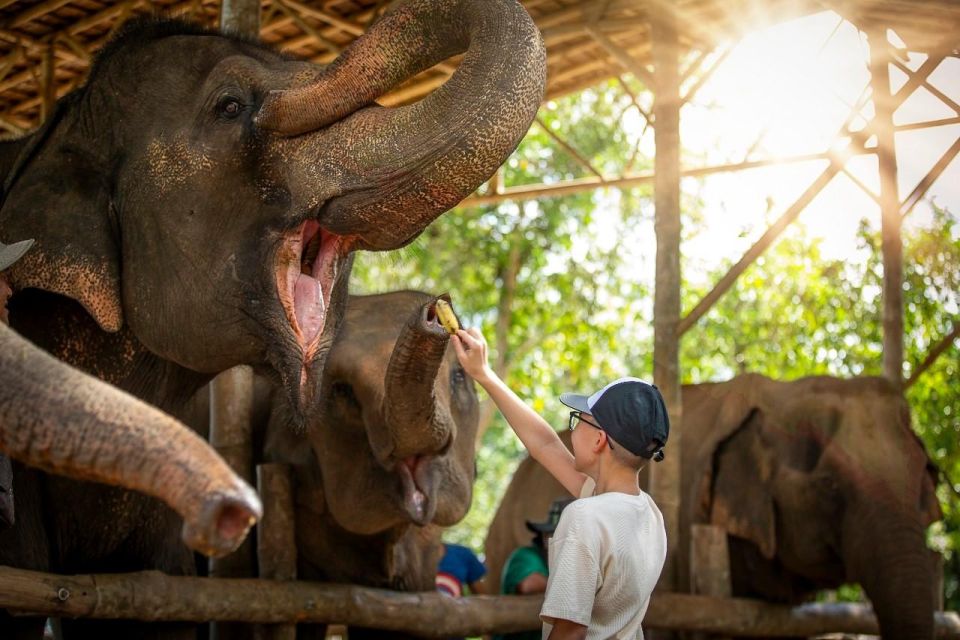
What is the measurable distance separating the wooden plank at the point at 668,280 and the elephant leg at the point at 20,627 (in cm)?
358

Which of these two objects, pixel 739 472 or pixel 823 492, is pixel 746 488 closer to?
pixel 739 472

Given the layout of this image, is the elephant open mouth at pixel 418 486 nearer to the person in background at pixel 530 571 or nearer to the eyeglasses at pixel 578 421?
the person in background at pixel 530 571

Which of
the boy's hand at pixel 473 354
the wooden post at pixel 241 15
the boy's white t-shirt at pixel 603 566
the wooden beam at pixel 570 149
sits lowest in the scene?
the boy's white t-shirt at pixel 603 566

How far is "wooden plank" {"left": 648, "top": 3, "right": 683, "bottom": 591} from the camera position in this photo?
22.1 feet

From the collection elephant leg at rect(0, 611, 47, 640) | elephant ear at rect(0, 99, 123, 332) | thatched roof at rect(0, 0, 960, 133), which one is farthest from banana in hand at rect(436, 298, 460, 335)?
thatched roof at rect(0, 0, 960, 133)

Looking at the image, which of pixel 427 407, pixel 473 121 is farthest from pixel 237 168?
pixel 427 407

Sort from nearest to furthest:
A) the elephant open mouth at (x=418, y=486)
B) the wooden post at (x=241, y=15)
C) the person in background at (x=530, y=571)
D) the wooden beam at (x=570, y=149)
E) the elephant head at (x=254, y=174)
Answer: the elephant head at (x=254, y=174) → the elephant open mouth at (x=418, y=486) → the wooden post at (x=241, y=15) → the person in background at (x=530, y=571) → the wooden beam at (x=570, y=149)

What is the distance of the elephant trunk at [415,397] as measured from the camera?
3.62 m

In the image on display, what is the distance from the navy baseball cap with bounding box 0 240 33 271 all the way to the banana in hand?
103cm

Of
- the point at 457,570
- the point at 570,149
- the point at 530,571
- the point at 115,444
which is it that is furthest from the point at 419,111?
the point at 570,149

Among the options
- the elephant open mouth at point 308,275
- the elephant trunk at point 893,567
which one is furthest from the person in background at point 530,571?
the elephant open mouth at point 308,275

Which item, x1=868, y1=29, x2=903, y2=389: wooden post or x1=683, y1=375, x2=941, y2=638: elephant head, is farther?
x1=868, y1=29, x2=903, y2=389: wooden post

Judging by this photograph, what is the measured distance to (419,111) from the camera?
302 centimetres

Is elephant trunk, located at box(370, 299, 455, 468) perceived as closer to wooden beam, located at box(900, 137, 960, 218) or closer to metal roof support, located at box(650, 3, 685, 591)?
metal roof support, located at box(650, 3, 685, 591)
